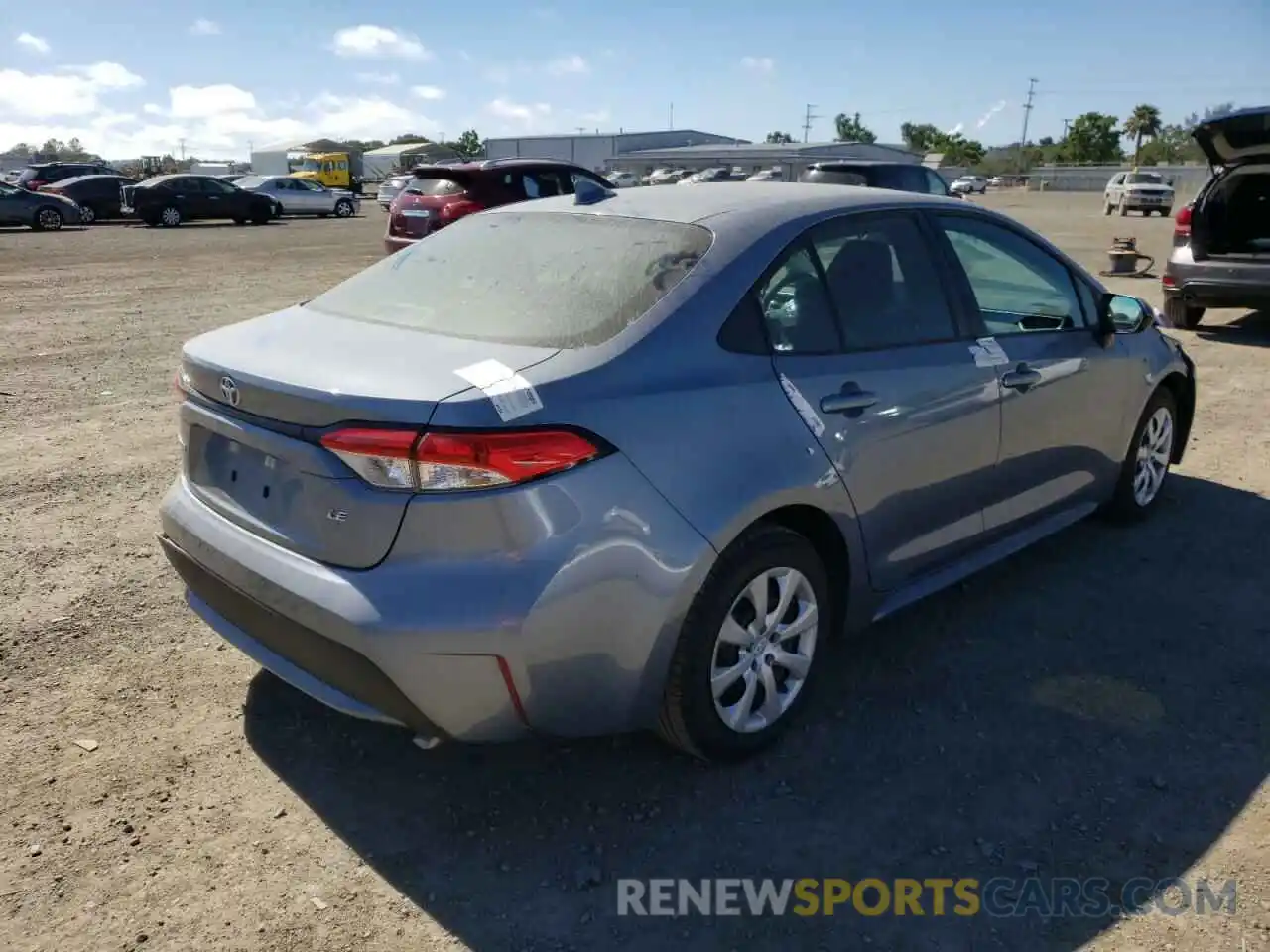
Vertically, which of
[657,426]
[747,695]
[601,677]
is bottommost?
[747,695]

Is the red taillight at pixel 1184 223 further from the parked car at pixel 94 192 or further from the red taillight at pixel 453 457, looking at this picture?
the parked car at pixel 94 192

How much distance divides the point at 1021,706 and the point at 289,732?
2.42 meters

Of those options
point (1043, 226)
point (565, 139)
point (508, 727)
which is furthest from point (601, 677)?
point (565, 139)

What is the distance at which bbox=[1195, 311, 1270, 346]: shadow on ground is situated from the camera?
996 cm

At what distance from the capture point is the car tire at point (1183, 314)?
10156mm

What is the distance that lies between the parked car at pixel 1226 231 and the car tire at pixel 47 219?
27.4 m

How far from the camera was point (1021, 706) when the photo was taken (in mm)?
3463

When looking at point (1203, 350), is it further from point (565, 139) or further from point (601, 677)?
point (565, 139)

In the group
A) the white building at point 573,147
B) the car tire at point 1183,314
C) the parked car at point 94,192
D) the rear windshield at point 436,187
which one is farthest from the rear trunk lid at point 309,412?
the white building at point 573,147

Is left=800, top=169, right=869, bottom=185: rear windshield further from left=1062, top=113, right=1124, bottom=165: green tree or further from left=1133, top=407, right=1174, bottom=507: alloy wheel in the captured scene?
left=1062, top=113, right=1124, bottom=165: green tree

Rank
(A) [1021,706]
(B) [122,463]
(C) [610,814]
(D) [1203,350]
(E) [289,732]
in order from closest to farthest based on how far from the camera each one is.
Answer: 1. (C) [610,814]
2. (E) [289,732]
3. (A) [1021,706]
4. (B) [122,463]
5. (D) [1203,350]

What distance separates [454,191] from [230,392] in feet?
36.4

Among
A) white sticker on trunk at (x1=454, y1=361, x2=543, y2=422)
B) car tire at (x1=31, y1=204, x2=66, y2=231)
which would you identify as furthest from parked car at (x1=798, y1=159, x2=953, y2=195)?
car tire at (x1=31, y1=204, x2=66, y2=231)

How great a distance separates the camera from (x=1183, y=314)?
34.1 feet
